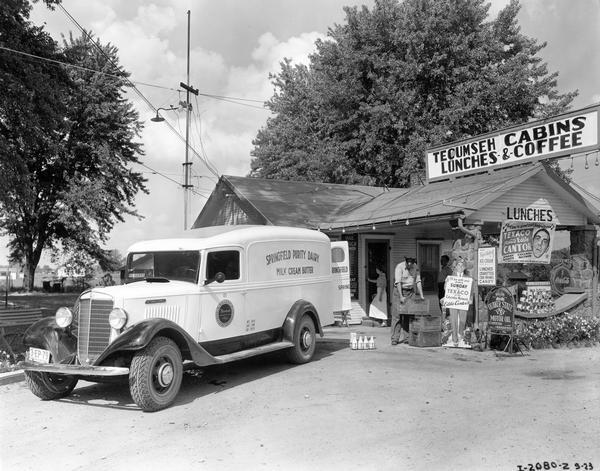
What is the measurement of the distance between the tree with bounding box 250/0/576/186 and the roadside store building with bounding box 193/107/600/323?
7.22m

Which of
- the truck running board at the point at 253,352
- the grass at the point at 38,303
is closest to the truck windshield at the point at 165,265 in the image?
the truck running board at the point at 253,352

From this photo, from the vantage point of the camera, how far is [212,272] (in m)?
7.77

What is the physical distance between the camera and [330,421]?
5.98m

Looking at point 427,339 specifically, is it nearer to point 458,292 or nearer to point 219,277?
point 458,292

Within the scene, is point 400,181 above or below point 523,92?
below

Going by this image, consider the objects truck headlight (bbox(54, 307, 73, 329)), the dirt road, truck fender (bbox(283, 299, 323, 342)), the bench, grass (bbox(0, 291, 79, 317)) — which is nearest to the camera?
the dirt road

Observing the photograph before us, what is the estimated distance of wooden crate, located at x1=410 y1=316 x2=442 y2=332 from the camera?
34.7 feet

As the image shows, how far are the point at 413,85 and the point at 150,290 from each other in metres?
20.4

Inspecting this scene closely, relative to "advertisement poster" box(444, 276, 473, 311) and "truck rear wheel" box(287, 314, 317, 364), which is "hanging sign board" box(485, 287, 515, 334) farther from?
"truck rear wheel" box(287, 314, 317, 364)

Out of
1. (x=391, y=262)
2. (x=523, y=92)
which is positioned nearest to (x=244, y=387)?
(x=391, y=262)

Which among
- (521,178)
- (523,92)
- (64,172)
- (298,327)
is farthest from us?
(64,172)

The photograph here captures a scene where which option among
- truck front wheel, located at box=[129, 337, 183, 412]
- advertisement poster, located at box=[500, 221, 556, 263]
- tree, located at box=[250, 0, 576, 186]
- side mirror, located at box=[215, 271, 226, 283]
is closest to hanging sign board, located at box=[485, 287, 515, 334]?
advertisement poster, located at box=[500, 221, 556, 263]

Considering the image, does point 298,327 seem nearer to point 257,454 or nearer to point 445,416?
point 445,416

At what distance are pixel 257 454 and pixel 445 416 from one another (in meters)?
2.23
